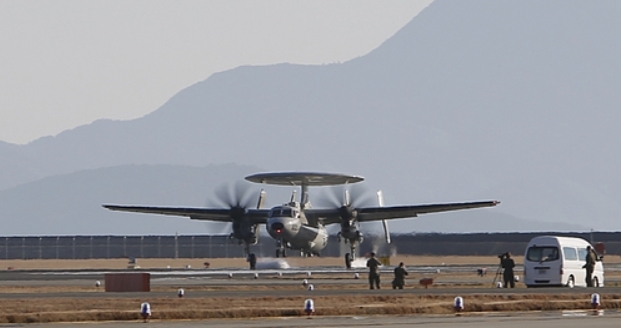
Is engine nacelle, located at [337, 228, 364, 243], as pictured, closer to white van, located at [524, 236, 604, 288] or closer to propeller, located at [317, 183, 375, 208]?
propeller, located at [317, 183, 375, 208]

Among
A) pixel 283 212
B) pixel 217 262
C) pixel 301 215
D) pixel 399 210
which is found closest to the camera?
pixel 283 212

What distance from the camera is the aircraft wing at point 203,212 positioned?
8475 cm

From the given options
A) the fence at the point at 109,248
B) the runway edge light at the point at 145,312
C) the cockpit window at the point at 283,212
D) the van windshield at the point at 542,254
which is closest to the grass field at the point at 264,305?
the runway edge light at the point at 145,312

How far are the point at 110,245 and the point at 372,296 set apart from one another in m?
75.2

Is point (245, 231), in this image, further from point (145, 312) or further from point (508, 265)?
point (145, 312)

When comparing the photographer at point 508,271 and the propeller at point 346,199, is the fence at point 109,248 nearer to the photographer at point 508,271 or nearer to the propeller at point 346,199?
the propeller at point 346,199

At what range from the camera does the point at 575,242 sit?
5409 cm

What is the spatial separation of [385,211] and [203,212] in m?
11.2

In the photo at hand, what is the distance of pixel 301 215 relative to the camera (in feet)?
270

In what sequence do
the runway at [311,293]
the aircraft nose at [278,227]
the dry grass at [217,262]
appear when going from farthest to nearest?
the dry grass at [217,262] < the aircraft nose at [278,227] < the runway at [311,293]

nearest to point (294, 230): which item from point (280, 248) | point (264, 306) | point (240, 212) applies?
point (280, 248)

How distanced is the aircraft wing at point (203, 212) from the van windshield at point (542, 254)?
3240 cm

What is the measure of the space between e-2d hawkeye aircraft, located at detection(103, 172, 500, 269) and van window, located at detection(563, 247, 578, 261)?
27.3 meters

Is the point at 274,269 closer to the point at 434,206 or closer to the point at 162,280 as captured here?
the point at 434,206
